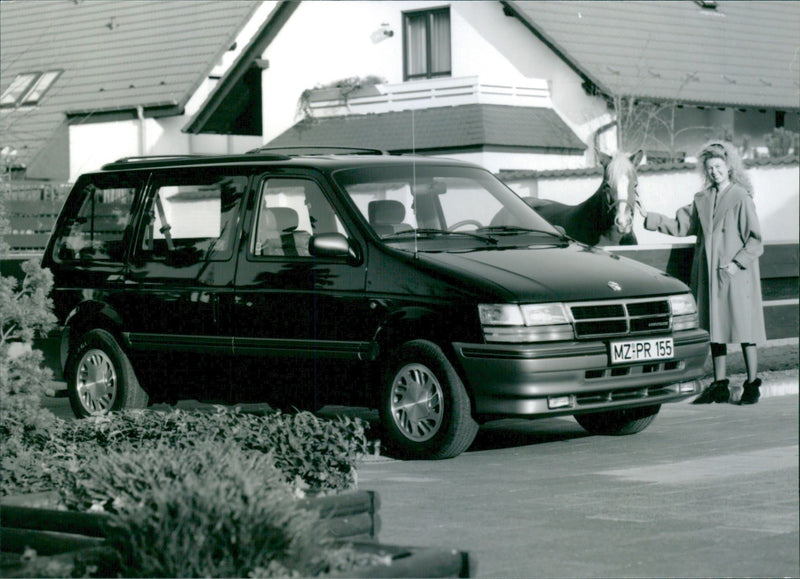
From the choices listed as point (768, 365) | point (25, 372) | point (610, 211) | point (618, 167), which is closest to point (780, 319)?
point (768, 365)

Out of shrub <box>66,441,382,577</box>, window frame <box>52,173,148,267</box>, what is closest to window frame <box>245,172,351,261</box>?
A: window frame <box>52,173,148,267</box>

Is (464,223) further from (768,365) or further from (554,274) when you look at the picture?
(768,365)

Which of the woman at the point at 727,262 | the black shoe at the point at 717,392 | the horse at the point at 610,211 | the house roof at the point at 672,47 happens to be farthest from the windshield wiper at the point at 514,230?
the house roof at the point at 672,47

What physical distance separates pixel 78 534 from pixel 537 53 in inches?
1236

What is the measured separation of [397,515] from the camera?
27.6 ft

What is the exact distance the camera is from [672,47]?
36719 mm

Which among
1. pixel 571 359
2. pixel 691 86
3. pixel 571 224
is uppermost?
pixel 691 86

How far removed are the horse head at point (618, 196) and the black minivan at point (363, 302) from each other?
3.50m

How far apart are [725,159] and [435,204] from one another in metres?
2.81

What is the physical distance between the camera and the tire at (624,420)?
38.4 ft

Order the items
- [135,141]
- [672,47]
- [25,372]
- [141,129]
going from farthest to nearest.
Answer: [135,141], [141,129], [672,47], [25,372]

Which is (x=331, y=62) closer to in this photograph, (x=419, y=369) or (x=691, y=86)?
(x=691, y=86)

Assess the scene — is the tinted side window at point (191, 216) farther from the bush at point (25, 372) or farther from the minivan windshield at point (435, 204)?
the bush at point (25, 372)

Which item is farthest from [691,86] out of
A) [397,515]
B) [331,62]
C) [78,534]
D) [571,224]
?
[78,534]
